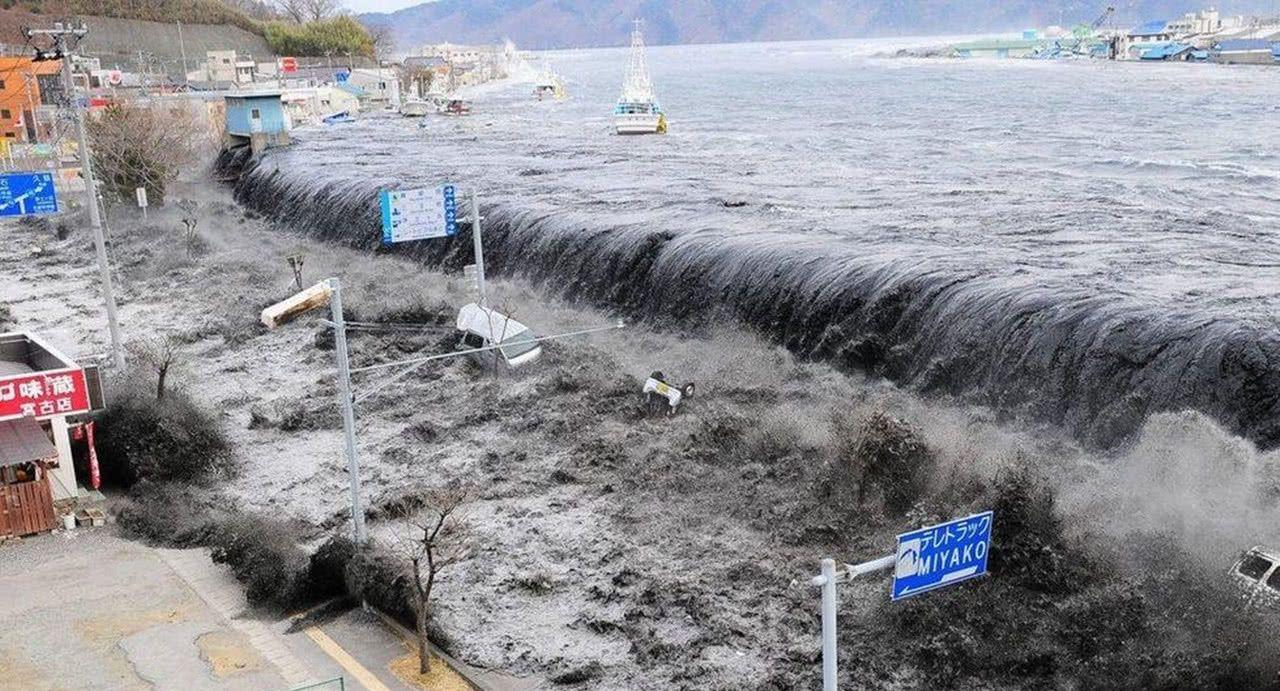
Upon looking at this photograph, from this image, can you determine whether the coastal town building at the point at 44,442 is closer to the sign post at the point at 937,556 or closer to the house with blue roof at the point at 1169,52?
the sign post at the point at 937,556

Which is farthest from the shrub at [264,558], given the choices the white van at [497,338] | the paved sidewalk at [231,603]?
the white van at [497,338]

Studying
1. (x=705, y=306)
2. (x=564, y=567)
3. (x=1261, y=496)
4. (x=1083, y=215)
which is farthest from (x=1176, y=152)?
(x=564, y=567)

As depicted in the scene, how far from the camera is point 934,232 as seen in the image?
4200 centimetres

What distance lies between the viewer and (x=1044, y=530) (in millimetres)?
21688

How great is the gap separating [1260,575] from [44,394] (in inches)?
929

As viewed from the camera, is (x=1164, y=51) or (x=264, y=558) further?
(x=1164, y=51)

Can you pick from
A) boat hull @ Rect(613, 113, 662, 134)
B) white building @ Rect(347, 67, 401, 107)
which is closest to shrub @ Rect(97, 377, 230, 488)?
boat hull @ Rect(613, 113, 662, 134)

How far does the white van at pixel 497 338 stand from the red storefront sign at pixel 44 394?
1201cm

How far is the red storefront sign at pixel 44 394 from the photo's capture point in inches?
1000

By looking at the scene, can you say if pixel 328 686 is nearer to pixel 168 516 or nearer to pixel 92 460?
pixel 168 516

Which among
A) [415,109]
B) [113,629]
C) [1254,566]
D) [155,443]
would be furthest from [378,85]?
[1254,566]

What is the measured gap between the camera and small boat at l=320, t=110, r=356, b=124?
10744 centimetres

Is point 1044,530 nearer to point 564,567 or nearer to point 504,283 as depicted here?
point 564,567

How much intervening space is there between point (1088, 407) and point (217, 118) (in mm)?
77867
